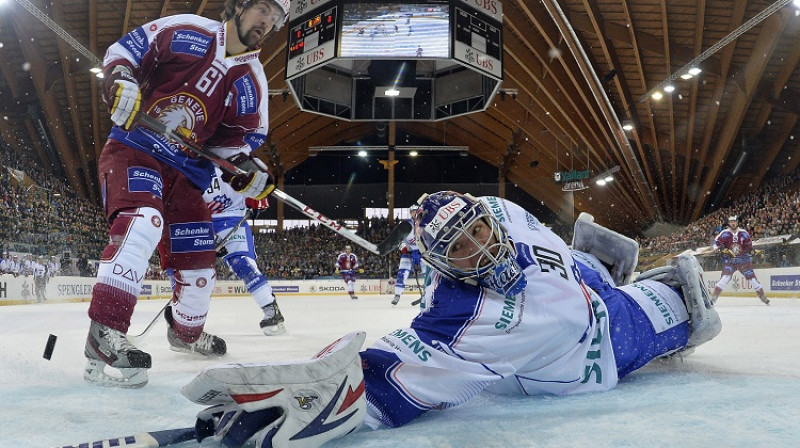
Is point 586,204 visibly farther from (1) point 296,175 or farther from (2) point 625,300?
(2) point 625,300

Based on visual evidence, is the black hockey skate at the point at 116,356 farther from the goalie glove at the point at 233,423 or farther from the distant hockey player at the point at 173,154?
the goalie glove at the point at 233,423

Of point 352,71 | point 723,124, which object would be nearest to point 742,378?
point 352,71

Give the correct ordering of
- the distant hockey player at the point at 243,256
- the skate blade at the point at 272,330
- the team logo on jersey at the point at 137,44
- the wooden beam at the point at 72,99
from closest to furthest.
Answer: the team logo on jersey at the point at 137,44 < the distant hockey player at the point at 243,256 < the skate blade at the point at 272,330 < the wooden beam at the point at 72,99

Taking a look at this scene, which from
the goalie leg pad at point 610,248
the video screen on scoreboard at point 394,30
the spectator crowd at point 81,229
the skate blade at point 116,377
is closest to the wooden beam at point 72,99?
the spectator crowd at point 81,229

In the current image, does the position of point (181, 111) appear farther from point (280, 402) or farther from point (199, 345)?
point (280, 402)

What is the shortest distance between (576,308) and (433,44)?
676cm

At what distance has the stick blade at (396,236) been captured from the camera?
2938 millimetres

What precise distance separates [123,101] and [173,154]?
0.33 metres

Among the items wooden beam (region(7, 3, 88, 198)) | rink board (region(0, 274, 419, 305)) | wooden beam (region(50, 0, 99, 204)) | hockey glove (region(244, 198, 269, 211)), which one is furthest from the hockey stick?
wooden beam (region(7, 3, 88, 198))

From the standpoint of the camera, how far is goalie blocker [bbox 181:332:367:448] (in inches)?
45.6

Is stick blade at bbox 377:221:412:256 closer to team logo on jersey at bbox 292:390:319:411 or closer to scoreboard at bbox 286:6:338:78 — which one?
team logo on jersey at bbox 292:390:319:411

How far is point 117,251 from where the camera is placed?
188 centimetres

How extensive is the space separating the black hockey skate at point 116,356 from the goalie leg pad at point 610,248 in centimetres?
160

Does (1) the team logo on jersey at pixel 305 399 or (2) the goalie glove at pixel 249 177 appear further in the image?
(2) the goalie glove at pixel 249 177
